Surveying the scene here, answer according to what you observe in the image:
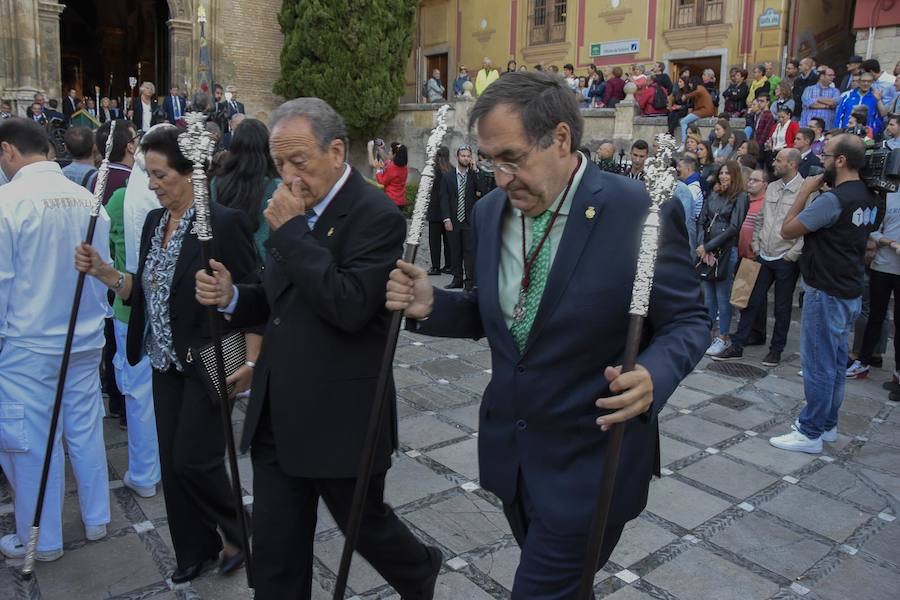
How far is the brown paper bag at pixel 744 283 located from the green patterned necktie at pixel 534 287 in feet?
20.0

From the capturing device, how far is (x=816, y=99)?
543 inches

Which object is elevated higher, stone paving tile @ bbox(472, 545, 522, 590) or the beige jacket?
the beige jacket

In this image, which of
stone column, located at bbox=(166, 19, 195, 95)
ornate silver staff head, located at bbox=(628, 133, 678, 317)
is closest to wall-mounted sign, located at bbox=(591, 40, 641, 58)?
stone column, located at bbox=(166, 19, 195, 95)

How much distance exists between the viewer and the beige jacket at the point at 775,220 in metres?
7.28

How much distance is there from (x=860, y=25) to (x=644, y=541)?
58.8 feet

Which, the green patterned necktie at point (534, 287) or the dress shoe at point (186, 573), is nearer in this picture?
the green patterned necktie at point (534, 287)

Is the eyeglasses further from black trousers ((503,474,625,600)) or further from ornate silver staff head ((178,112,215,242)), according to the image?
ornate silver staff head ((178,112,215,242))

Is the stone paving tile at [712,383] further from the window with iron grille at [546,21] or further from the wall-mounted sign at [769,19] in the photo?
the window with iron grille at [546,21]

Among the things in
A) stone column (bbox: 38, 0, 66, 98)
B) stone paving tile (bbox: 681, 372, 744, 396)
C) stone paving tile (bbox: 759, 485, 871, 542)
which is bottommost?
stone paving tile (bbox: 759, 485, 871, 542)

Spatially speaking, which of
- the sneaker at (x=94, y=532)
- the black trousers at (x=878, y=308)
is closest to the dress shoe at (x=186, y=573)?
the sneaker at (x=94, y=532)

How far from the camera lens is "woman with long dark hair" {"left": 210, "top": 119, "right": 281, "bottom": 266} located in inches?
188

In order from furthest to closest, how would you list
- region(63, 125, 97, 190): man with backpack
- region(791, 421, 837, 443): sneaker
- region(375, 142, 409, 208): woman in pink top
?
region(375, 142, 409, 208): woman in pink top
region(63, 125, 97, 190): man with backpack
region(791, 421, 837, 443): sneaker

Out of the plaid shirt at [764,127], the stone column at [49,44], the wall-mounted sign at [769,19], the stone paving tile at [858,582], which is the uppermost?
the wall-mounted sign at [769,19]

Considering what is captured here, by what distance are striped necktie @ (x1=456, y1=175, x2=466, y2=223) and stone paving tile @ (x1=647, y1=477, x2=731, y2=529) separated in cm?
693
